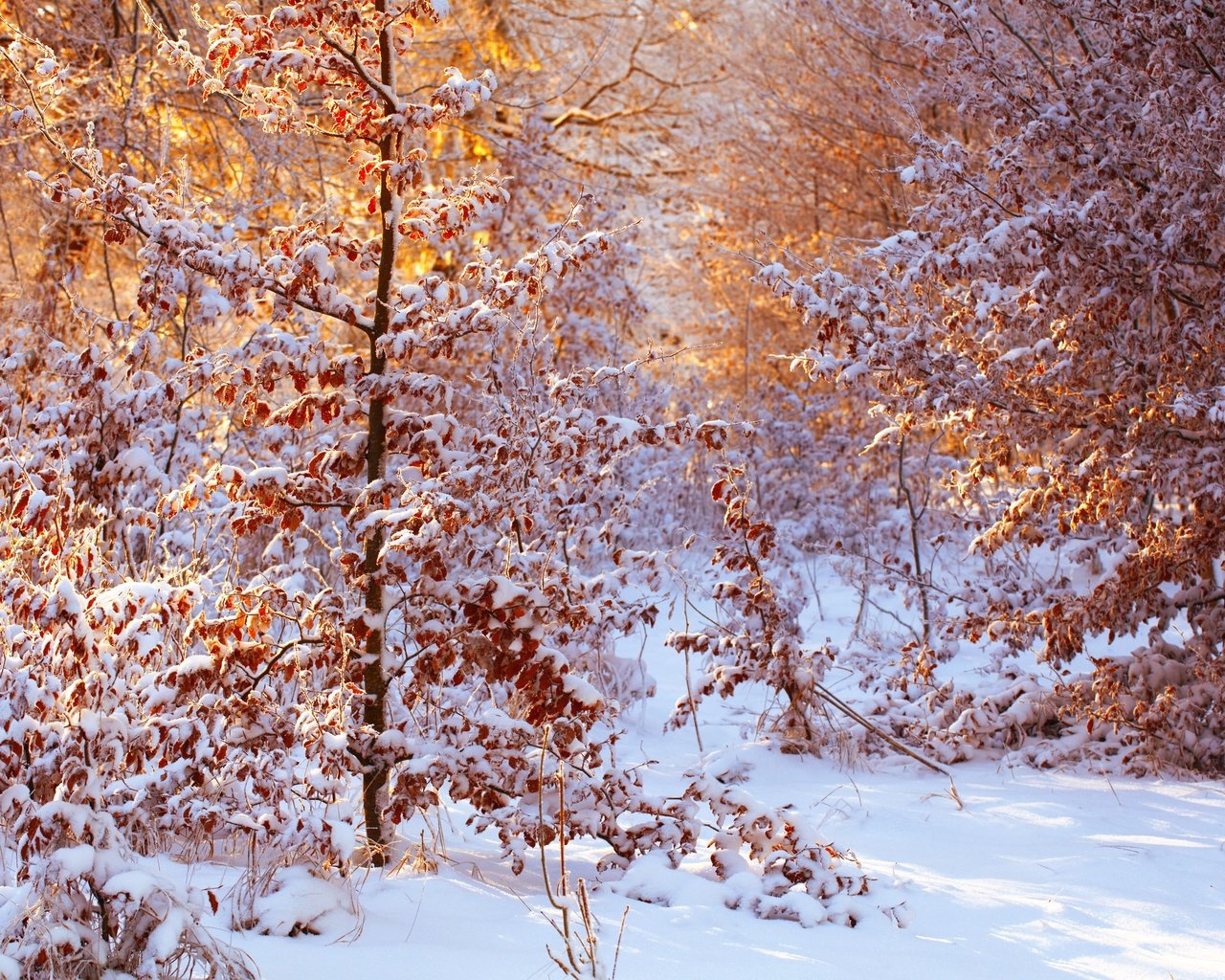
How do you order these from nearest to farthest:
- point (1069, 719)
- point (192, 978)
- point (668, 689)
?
point (192, 978) → point (1069, 719) → point (668, 689)

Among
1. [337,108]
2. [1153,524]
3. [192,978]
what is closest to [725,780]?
[1153,524]

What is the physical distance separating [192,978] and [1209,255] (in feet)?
13.9

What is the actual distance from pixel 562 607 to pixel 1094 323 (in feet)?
8.34

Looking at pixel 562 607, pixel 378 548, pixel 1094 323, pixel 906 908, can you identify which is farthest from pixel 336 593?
pixel 1094 323

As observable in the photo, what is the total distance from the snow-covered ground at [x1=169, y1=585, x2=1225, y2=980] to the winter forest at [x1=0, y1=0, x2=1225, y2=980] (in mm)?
19

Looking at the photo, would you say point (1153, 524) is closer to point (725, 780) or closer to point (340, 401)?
point (725, 780)

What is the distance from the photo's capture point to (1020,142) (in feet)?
14.7

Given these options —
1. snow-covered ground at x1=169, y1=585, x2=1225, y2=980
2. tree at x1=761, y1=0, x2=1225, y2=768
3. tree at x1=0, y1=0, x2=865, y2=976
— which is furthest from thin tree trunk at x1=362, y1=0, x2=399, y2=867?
tree at x1=761, y1=0, x2=1225, y2=768

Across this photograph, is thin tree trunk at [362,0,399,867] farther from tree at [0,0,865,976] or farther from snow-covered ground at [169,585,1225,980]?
snow-covered ground at [169,585,1225,980]

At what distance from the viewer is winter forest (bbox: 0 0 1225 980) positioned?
2.85m

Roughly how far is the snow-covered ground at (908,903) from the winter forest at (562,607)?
2 centimetres

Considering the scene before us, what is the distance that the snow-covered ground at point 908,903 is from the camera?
2.79 m

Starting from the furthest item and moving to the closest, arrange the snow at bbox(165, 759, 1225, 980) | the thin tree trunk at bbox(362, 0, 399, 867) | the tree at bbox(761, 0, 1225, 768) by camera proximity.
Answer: the tree at bbox(761, 0, 1225, 768) < the thin tree trunk at bbox(362, 0, 399, 867) < the snow at bbox(165, 759, 1225, 980)

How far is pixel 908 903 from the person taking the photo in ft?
10.8
